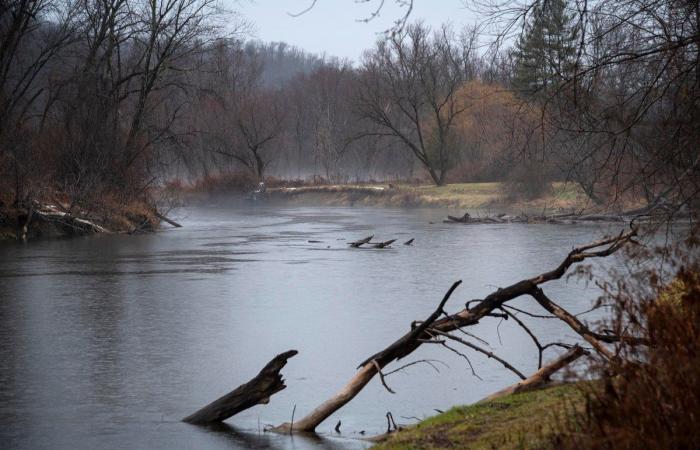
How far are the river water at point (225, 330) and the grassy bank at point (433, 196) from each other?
60.0ft

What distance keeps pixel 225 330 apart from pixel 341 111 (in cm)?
7594

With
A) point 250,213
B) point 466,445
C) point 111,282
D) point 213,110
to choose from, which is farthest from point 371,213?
point 466,445

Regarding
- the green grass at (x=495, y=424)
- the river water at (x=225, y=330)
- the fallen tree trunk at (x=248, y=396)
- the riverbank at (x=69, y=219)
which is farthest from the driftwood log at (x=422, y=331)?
the riverbank at (x=69, y=219)

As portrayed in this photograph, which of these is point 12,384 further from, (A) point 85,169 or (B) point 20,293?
(A) point 85,169

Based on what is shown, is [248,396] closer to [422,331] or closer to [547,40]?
[422,331]

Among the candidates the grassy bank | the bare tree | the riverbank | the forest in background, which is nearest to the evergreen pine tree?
the forest in background

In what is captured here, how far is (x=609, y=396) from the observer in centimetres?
463

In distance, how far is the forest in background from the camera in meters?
9.31

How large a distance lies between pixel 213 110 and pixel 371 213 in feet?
85.2

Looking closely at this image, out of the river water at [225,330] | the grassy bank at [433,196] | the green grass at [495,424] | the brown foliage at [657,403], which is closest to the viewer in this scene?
the brown foliage at [657,403]

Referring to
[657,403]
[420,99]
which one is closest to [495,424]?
[657,403]

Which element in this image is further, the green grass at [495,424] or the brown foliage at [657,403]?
the green grass at [495,424]

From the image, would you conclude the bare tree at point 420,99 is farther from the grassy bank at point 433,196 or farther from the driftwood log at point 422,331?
the driftwood log at point 422,331

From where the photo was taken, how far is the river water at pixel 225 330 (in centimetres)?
983
